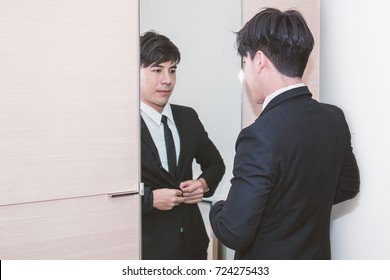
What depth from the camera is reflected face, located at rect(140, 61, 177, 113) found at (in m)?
1.40

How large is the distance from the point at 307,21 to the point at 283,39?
0.57 m

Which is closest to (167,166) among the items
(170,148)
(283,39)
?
(170,148)

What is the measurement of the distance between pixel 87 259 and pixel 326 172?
824 mm

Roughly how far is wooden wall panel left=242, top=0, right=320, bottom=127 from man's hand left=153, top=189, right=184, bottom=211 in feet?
1.37

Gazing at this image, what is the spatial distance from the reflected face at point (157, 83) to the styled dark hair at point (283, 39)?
33cm

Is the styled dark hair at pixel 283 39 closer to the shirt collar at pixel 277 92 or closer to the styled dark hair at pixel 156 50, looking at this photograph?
the shirt collar at pixel 277 92

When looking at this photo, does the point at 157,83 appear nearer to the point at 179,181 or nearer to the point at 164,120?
the point at 164,120

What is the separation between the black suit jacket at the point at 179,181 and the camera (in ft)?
4.66

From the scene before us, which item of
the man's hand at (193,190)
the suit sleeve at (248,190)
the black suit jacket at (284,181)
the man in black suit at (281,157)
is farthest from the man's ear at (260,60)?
the man's hand at (193,190)

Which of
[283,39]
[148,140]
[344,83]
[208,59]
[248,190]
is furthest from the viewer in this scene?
[344,83]

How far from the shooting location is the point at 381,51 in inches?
58.9

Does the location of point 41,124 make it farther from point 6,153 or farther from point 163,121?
point 163,121

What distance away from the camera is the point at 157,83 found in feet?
4.69

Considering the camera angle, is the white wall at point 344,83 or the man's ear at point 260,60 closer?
the man's ear at point 260,60
